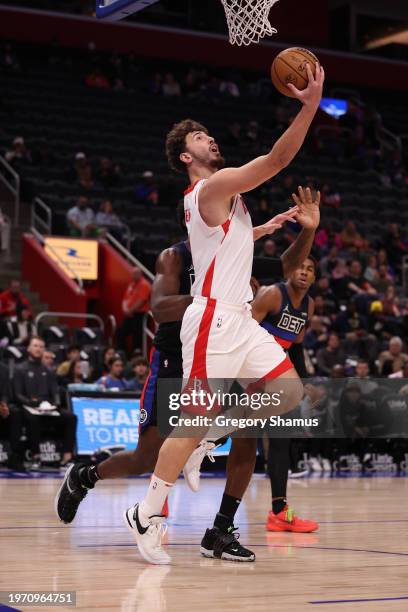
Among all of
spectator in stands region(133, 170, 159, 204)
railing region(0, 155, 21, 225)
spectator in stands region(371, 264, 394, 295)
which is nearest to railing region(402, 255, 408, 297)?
spectator in stands region(371, 264, 394, 295)

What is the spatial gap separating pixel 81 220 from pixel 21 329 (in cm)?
460

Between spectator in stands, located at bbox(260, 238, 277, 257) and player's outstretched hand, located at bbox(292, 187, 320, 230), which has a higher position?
player's outstretched hand, located at bbox(292, 187, 320, 230)

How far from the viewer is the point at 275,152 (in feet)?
16.0

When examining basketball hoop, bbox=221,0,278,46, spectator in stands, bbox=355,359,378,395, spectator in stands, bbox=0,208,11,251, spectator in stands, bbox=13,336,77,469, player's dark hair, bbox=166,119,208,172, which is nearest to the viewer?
player's dark hair, bbox=166,119,208,172

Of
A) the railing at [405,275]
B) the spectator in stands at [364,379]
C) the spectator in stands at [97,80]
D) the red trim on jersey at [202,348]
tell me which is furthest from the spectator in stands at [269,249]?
the red trim on jersey at [202,348]

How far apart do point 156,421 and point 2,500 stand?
3302 millimetres

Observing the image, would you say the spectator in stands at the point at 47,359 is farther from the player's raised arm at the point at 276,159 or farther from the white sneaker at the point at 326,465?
the player's raised arm at the point at 276,159

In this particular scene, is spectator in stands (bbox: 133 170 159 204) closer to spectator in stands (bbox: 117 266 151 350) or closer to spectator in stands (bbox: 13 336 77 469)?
spectator in stands (bbox: 117 266 151 350)

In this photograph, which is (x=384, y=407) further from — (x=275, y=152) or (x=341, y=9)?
(x=341, y=9)

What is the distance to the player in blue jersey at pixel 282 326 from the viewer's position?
23.0 ft

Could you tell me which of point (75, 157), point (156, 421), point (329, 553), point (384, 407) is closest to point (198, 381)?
point (156, 421)

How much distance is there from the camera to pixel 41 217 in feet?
67.8

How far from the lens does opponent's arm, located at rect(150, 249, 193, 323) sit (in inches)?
228

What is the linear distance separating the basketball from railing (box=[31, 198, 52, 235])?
14.6 metres
